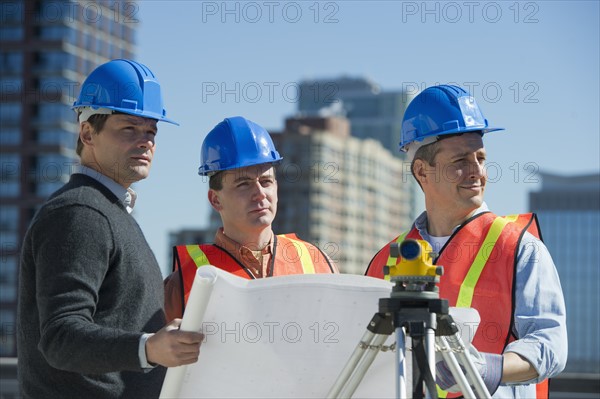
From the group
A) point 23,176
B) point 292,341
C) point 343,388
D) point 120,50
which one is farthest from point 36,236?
point 120,50

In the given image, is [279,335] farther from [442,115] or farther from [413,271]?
[442,115]

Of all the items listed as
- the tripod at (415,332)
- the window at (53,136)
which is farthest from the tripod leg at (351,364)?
the window at (53,136)

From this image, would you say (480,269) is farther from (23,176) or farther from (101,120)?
(23,176)

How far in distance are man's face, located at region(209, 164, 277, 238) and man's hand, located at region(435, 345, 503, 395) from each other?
4.87ft

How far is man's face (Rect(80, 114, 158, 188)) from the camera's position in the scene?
3881mm

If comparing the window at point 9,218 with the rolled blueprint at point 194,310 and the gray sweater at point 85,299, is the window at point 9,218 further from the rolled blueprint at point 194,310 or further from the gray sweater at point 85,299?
the rolled blueprint at point 194,310

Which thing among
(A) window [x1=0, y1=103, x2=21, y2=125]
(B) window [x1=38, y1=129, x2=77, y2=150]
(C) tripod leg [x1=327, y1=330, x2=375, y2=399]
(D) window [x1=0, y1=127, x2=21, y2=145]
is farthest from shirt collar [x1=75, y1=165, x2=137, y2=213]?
(A) window [x1=0, y1=103, x2=21, y2=125]

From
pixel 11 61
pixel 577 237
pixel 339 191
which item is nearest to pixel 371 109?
pixel 577 237

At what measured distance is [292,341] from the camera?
334cm

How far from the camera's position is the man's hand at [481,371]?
131 inches

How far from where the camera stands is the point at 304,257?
486cm

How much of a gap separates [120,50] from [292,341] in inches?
4415

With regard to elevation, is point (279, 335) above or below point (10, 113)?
below

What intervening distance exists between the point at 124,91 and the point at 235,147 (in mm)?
864
